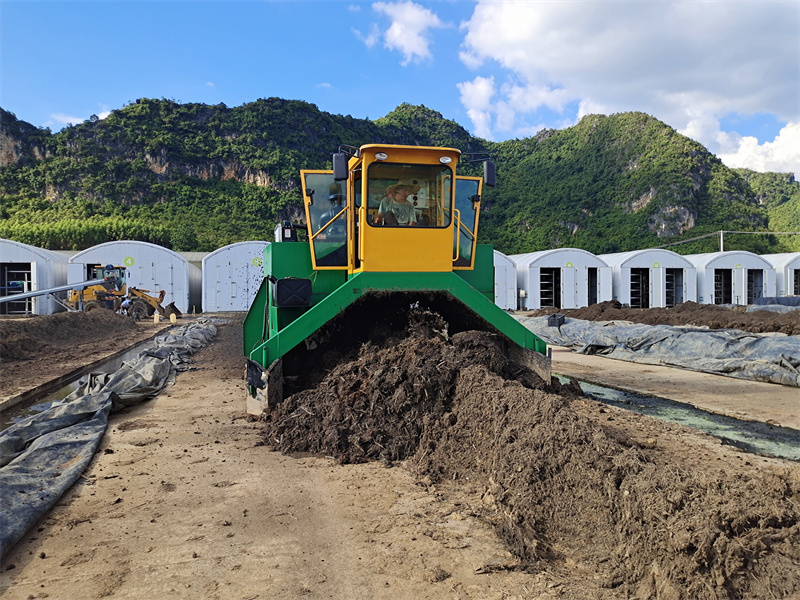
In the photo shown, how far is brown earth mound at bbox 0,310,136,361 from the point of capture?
11962 millimetres

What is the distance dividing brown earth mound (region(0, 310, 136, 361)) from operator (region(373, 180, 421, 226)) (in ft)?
32.7

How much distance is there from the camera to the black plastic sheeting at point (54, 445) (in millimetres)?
3275

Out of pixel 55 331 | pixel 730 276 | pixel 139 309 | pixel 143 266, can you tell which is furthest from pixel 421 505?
pixel 730 276

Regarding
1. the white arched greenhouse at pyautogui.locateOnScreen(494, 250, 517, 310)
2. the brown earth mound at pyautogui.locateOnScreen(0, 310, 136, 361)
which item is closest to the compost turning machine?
the brown earth mound at pyautogui.locateOnScreen(0, 310, 136, 361)

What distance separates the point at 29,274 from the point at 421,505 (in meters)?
28.4

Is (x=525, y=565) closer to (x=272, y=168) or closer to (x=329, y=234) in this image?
(x=329, y=234)

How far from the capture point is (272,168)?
6116 cm

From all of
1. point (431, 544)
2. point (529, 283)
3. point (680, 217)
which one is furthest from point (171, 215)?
point (431, 544)

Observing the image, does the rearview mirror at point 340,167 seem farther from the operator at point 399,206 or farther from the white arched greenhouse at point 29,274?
the white arched greenhouse at point 29,274

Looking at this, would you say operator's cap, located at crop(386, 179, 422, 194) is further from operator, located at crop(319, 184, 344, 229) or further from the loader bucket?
the loader bucket

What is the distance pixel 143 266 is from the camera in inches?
1012

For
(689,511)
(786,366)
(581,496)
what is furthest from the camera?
(786,366)

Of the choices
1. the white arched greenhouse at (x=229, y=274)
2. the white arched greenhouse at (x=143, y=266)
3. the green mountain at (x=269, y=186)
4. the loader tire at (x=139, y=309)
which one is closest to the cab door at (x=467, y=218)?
the white arched greenhouse at (x=229, y=274)

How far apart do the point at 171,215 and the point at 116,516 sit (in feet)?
183
